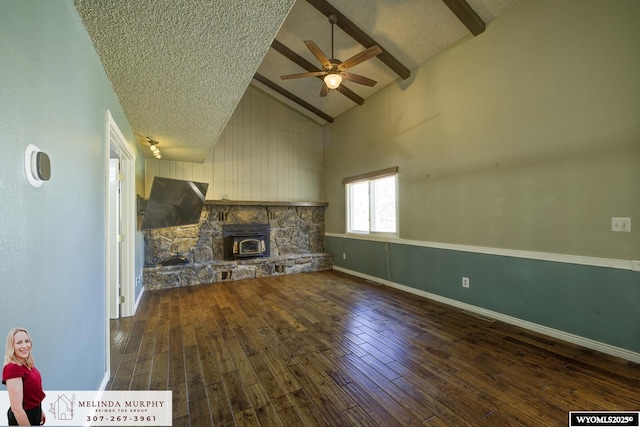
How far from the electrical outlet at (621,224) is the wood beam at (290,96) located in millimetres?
4711

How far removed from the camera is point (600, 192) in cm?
228

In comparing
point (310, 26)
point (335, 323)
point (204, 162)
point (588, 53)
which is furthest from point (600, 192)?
point (204, 162)

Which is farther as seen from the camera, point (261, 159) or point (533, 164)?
point (261, 159)

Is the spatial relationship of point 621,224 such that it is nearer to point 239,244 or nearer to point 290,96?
point 239,244

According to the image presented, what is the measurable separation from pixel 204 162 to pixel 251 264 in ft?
→ 7.09

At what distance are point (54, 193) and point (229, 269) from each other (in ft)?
13.0

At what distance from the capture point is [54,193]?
1.10 meters

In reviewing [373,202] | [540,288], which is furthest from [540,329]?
[373,202]

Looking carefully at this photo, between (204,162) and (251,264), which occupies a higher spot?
(204,162)

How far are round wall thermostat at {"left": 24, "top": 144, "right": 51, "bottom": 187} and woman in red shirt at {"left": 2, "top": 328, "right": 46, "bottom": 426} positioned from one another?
19.4 inches

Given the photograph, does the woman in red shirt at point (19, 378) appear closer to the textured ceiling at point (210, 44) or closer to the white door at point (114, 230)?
the textured ceiling at point (210, 44)

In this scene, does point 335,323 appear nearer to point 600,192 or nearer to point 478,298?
point 478,298

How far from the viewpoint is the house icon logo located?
1.08m

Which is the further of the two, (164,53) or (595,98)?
(595,98)
